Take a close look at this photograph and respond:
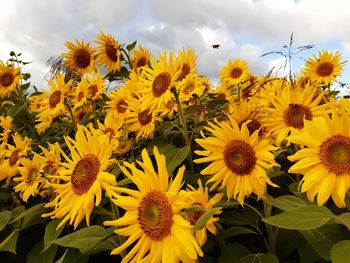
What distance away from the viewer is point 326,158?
6.12 feet

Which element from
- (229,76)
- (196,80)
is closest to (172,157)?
(196,80)

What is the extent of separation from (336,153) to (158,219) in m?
0.77

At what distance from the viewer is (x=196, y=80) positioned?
11.0 feet

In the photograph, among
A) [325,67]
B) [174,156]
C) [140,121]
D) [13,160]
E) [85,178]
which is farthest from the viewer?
[325,67]

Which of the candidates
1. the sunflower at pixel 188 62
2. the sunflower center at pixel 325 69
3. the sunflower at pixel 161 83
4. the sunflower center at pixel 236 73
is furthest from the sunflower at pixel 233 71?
the sunflower at pixel 161 83

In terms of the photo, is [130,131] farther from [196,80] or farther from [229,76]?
[229,76]

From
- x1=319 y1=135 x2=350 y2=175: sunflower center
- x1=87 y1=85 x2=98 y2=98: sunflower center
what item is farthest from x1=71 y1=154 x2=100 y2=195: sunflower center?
x1=87 y1=85 x2=98 y2=98: sunflower center

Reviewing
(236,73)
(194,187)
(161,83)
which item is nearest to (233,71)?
(236,73)

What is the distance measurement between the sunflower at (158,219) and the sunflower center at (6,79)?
363 centimetres

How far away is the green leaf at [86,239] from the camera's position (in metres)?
2.05

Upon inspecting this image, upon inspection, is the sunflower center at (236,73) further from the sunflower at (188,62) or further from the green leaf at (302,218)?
the green leaf at (302,218)

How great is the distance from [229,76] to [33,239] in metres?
4.34

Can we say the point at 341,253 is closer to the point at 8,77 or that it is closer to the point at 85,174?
the point at 85,174

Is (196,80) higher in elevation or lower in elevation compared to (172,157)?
higher
